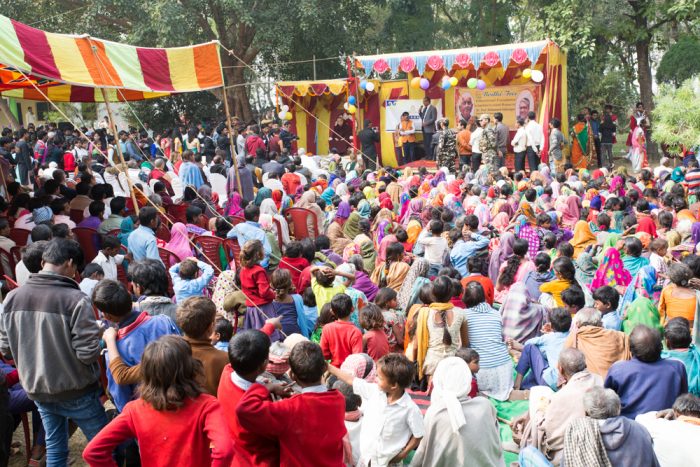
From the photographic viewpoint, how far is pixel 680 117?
10750 mm

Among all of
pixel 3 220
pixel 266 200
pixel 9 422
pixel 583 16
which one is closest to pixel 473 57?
pixel 583 16

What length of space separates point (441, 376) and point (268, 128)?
44.6 feet

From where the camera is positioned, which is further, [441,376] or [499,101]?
[499,101]

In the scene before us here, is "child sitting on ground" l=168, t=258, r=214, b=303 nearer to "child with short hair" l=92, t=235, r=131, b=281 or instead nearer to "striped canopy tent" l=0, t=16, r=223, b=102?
"child with short hair" l=92, t=235, r=131, b=281

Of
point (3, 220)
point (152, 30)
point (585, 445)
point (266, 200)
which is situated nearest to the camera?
point (585, 445)

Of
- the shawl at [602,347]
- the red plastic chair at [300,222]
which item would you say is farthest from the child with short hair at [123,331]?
the red plastic chair at [300,222]

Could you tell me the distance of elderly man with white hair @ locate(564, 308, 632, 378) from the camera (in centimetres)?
459

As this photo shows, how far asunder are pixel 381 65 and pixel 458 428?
13735 millimetres

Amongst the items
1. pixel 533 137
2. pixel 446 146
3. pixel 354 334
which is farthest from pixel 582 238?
pixel 446 146

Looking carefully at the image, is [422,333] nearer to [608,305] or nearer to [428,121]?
[608,305]

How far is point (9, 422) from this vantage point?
3.49m

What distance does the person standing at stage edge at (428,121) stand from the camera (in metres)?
16.8

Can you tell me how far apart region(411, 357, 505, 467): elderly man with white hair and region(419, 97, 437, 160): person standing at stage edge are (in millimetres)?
13518

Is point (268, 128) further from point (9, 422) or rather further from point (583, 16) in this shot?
point (9, 422)
